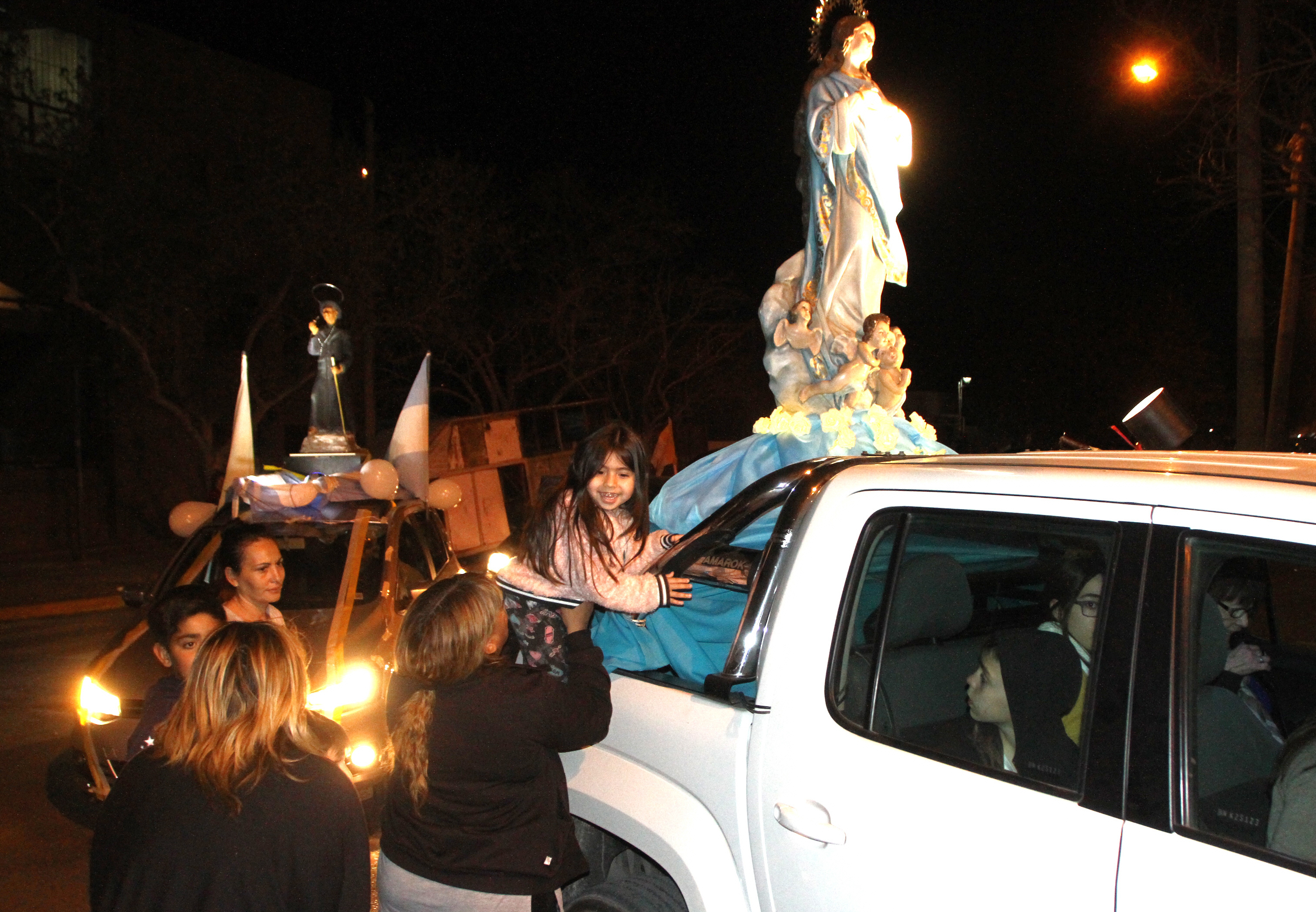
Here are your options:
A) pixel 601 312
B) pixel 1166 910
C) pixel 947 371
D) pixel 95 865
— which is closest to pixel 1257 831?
pixel 1166 910

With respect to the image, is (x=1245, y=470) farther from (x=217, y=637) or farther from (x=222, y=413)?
(x=222, y=413)

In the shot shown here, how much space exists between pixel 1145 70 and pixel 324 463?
8.88m

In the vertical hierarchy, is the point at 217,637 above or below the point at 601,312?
below

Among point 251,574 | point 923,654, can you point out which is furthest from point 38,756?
point 923,654

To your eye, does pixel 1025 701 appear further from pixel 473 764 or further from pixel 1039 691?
pixel 473 764

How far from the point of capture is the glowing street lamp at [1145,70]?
406 inches

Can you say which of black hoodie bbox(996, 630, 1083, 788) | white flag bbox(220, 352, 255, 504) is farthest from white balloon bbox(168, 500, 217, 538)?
black hoodie bbox(996, 630, 1083, 788)

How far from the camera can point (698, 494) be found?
513 cm

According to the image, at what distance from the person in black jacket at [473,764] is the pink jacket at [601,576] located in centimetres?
37

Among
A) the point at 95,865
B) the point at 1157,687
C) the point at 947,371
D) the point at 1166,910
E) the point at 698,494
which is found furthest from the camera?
the point at 947,371

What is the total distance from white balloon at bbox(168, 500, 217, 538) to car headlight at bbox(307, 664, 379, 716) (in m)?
1.71

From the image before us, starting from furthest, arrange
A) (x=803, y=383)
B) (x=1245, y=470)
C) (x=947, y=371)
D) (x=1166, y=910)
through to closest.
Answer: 1. (x=947, y=371)
2. (x=803, y=383)
3. (x=1245, y=470)
4. (x=1166, y=910)

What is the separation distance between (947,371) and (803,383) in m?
35.0

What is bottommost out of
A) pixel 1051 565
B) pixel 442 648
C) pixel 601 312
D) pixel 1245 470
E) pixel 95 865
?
pixel 95 865
